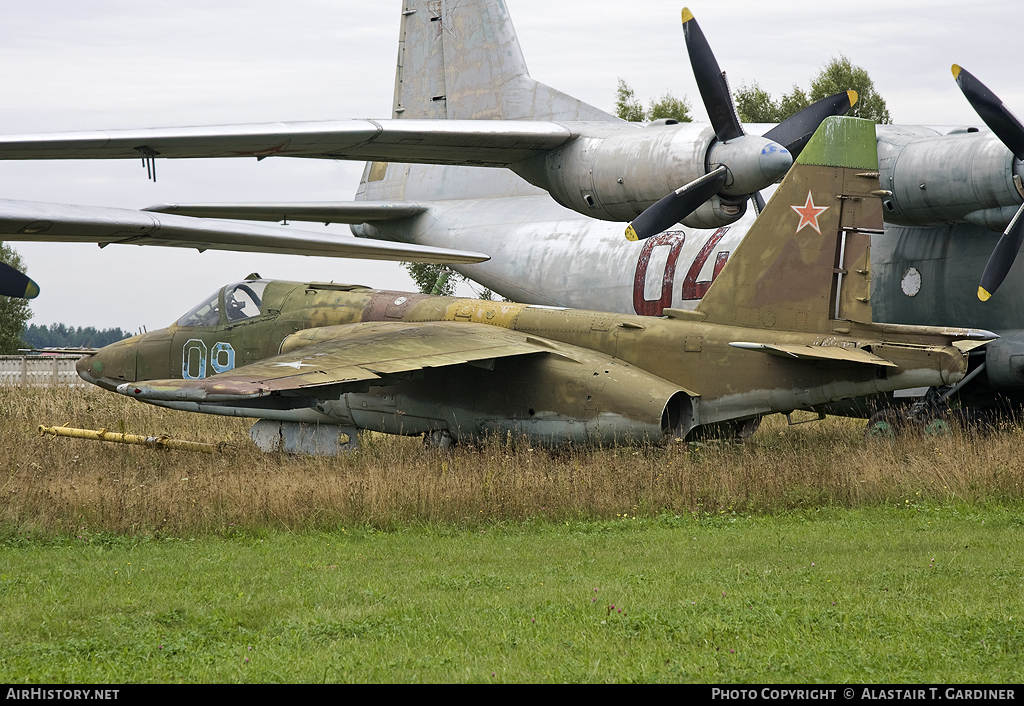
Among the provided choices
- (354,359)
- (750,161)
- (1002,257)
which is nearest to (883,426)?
(1002,257)

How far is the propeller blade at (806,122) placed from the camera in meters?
13.9

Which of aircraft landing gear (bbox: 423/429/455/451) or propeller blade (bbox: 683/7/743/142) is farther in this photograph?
aircraft landing gear (bbox: 423/429/455/451)

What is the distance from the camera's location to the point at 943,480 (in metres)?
10.3

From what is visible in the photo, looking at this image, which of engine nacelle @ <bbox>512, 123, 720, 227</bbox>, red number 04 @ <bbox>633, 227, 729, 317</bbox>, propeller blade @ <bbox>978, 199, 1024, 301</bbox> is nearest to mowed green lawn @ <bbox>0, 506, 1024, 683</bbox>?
propeller blade @ <bbox>978, 199, 1024, 301</bbox>

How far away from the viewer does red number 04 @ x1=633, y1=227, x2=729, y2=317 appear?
15859 millimetres

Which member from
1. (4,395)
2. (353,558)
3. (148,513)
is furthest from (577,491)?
(4,395)

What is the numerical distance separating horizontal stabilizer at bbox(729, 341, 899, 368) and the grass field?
3.67 ft

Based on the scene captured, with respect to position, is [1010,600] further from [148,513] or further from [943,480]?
[148,513]

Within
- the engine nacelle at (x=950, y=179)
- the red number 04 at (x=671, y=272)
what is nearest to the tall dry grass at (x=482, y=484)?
the engine nacelle at (x=950, y=179)

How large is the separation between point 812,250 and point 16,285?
29.3 feet

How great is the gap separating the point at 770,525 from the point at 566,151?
7.44 meters

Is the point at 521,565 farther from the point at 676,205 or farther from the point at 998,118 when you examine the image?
the point at 998,118

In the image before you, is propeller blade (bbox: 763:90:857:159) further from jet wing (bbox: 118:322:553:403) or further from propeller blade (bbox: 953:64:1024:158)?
jet wing (bbox: 118:322:553:403)

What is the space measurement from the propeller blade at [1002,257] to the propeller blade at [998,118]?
777 mm
